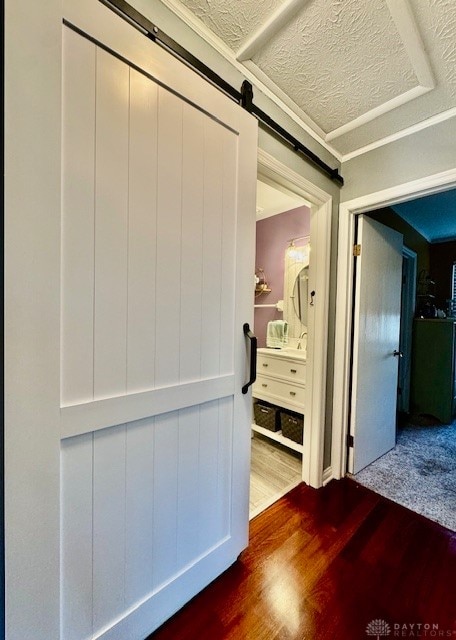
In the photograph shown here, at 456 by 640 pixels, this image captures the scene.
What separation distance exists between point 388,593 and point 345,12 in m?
2.38

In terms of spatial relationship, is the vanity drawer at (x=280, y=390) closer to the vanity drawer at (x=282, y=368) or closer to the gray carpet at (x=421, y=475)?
the vanity drawer at (x=282, y=368)

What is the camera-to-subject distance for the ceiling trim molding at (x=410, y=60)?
1033mm

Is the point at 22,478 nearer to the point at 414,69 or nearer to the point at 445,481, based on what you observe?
the point at 414,69

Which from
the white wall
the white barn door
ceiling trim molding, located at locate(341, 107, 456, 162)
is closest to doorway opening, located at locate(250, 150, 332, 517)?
ceiling trim molding, located at locate(341, 107, 456, 162)

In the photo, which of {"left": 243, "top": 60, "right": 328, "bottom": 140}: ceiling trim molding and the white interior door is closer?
{"left": 243, "top": 60, "right": 328, "bottom": 140}: ceiling trim molding

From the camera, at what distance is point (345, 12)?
1.06 meters

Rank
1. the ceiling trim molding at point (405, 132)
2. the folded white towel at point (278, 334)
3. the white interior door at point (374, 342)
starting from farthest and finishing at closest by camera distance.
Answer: the folded white towel at point (278, 334) → the white interior door at point (374, 342) → the ceiling trim molding at point (405, 132)

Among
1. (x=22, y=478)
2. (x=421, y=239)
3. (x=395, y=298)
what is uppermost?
(x=421, y=239)

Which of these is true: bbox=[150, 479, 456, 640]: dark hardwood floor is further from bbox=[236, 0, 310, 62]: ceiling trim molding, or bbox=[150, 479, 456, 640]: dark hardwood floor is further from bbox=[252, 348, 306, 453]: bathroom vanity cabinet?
bbox=[236, 0, 310, 62]: ceiling trim molding

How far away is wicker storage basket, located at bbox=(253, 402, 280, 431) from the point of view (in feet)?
7.96

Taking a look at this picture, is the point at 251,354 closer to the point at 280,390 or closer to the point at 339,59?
the point at 280,390

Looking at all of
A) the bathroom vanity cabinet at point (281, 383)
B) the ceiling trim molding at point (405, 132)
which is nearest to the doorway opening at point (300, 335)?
the bathroom vanity cabinet at point (281, 383)

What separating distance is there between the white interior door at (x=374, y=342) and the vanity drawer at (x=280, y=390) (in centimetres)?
39

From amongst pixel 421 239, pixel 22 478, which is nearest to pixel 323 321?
pixel 22 478
